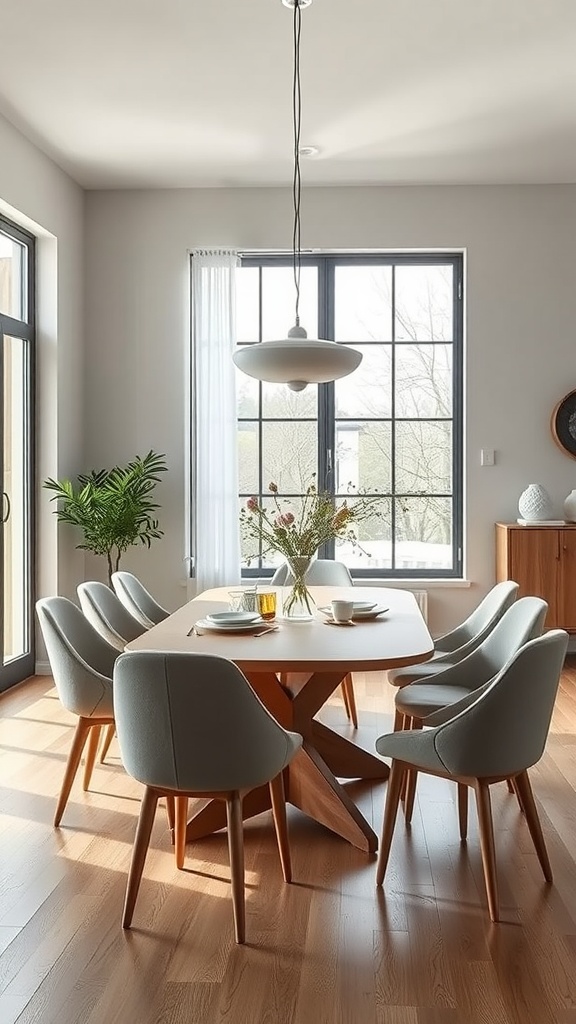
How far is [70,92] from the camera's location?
4.98 meters

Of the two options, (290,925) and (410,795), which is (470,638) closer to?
(410,795)

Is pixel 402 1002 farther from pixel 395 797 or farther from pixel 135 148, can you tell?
pixel 135 148

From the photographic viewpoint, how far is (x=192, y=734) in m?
2.62

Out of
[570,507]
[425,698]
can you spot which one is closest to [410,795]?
[425,698]

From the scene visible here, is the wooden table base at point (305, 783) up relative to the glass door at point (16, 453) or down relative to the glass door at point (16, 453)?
down

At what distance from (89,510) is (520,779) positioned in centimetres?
368

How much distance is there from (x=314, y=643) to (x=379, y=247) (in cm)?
402

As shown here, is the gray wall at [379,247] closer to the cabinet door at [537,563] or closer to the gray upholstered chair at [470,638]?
the cabinet door at [537,563]

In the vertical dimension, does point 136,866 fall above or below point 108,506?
below

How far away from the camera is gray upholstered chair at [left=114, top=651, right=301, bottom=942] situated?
2.59 metres

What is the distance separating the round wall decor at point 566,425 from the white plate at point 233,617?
339cm

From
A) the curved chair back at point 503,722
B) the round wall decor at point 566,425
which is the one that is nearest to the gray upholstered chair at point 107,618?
the curved chair back at point 503,722

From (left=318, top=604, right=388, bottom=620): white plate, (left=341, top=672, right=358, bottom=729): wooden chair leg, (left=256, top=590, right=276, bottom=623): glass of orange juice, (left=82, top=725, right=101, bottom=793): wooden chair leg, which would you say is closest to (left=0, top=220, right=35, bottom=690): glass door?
(left=82, top=725, right=101, bottom=793): wooden chair leg

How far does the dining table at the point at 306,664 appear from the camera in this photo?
301 cm
